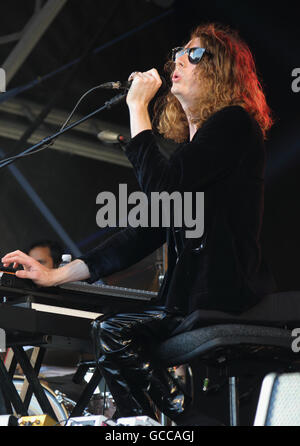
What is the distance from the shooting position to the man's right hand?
1.78 meters

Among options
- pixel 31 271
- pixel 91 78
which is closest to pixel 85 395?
pixel 31 271

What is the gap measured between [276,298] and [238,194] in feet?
0.98

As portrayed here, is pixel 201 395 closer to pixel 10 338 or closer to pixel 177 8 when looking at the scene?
pixel 10 338

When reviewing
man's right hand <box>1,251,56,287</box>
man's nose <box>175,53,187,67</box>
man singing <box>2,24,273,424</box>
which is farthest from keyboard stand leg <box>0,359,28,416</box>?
man's nose <box>175,53,187,67</box>

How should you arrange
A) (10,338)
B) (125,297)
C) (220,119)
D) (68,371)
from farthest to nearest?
1. (68,371)
2. (125,297)
3. (10,338)
4. (220,119)

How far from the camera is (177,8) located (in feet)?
16.8

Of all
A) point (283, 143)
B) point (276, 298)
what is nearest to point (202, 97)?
point (276, 298)

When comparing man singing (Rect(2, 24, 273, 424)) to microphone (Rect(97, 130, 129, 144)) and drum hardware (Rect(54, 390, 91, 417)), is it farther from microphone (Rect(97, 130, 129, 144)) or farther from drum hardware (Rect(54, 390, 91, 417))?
drum hardware (Rect(54, 390, 91, 417))

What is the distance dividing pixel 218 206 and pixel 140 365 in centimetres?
47

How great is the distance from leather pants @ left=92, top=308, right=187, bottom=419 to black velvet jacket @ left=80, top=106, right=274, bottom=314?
8 centimetres

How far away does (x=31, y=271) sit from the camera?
1.80 meters

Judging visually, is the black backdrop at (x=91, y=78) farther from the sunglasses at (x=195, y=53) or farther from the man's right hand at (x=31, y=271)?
the man's right hand at (x=31, y=271)
